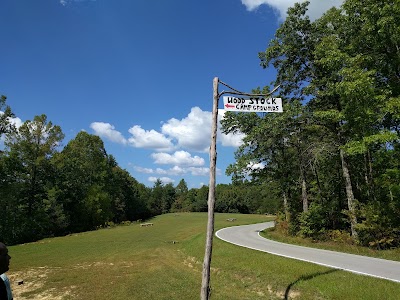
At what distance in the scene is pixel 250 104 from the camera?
7418mm

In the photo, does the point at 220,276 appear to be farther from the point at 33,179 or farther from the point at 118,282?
the point at 33,179

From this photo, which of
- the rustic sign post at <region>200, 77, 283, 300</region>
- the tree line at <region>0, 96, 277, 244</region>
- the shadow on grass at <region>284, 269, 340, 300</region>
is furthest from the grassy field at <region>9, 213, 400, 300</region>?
the tree line at <region>0, 96, 277, 244</region>

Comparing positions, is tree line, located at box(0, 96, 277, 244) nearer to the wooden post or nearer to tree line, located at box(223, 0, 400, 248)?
tree line, located at box(223, 0, 400, 248)

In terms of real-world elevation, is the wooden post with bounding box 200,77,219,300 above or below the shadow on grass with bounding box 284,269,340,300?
above

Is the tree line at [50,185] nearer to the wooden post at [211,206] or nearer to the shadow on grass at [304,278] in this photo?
the shadow on grass at [304,278]

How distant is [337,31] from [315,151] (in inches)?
296

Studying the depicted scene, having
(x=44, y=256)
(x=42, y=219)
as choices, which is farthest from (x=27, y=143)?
(x=44, y=256)

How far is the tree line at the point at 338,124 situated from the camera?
16.1 metres

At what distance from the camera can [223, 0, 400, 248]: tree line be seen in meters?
16.1

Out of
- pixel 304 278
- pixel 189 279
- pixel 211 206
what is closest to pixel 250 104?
pixel 211 206

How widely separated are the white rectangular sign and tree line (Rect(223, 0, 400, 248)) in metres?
9.71

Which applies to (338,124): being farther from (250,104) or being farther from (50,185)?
(50,185)

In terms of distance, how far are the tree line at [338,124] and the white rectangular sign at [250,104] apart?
9.71 m

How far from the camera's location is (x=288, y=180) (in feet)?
88.8
